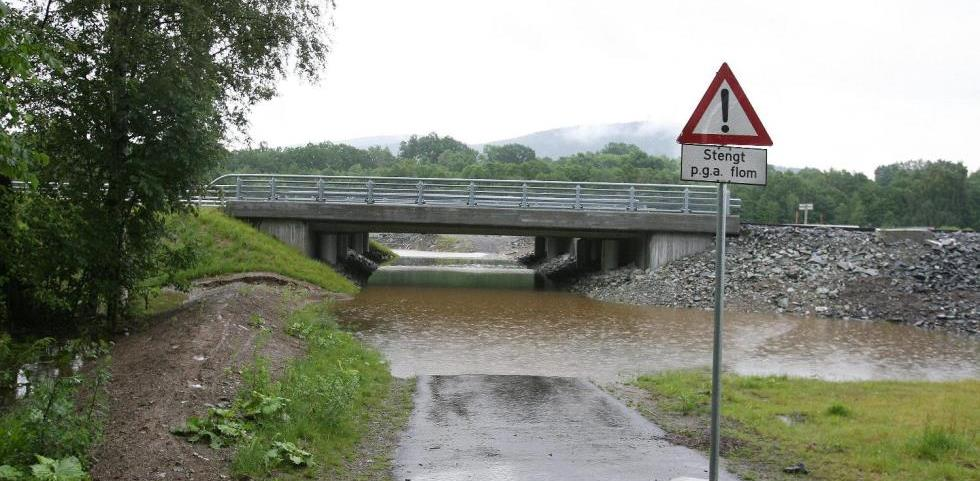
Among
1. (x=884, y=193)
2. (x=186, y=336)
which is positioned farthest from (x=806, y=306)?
(x=884, y=193)

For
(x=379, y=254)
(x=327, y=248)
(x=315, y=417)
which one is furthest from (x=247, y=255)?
(x=379, y=254)

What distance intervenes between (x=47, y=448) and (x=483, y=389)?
5890 millimetres

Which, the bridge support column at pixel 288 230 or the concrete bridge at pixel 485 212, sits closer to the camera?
the concrete bridge at pixel 485 212

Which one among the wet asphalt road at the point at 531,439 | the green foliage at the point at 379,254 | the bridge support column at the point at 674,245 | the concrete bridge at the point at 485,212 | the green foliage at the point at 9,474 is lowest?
the green foliage at the point at 379,254

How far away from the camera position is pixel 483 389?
416 inches

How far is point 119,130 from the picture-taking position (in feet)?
41.1

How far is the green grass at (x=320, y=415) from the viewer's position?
6.38m

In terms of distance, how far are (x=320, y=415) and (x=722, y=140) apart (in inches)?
181

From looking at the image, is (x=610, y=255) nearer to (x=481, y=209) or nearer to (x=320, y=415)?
(x=481, y=209)

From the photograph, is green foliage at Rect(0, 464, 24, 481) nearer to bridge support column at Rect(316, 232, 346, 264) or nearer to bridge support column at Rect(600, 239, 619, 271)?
bridge support column at Rect(316, 232, 346, 264)

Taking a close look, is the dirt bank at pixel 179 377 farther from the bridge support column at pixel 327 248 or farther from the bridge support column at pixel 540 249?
the bridge support column at pixel 540 249

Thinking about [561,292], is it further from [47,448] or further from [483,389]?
[47,448]

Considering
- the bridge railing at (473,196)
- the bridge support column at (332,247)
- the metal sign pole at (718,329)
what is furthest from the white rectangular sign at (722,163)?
the bridge support column at (332,247)

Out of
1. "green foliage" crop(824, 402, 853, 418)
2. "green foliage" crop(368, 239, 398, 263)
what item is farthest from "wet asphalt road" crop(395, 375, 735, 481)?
"green foliage" crop(368, 239, 398, 263)
